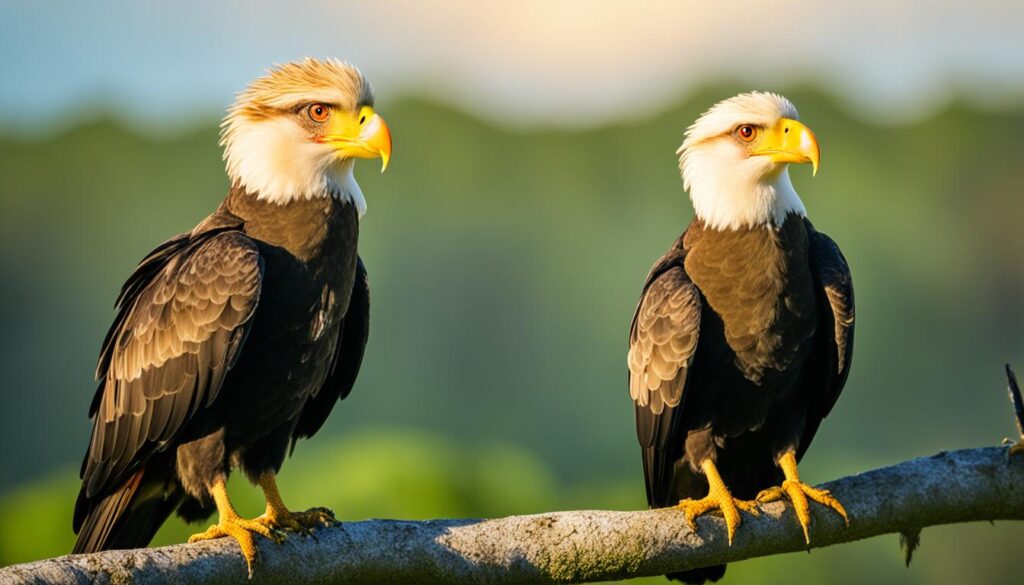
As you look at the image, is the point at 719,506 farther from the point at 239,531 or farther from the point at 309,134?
the point at 309,134

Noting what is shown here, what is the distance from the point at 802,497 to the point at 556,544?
4.59ft

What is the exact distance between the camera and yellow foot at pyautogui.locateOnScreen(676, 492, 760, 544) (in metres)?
5.96

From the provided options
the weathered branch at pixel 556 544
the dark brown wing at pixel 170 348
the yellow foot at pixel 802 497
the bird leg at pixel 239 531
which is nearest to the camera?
the weathered branch at pixel 556 544

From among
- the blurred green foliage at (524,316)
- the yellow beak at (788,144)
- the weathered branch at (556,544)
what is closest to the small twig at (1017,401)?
the weathered branch at (556,544)

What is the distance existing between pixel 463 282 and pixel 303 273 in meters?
24.7

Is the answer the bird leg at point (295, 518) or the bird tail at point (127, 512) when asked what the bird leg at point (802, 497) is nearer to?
the bird leg at point (295, 518)

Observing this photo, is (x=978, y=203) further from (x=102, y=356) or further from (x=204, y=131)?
(x=102, y=356)

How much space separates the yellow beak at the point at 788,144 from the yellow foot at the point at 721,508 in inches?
70.7

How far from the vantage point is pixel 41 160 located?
128 feet

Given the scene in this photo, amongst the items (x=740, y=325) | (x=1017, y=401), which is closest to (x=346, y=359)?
(x=740, y=325)

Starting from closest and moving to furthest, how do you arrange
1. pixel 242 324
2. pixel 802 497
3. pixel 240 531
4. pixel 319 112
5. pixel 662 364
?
pixel 240 531 → pixel 242 324 → pixel 802 497 → pixel 319 112 → pixel 662 364

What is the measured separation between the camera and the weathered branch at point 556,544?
202 inches

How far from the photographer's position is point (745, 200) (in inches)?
264

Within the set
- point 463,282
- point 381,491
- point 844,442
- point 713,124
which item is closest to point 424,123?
point 463,282
